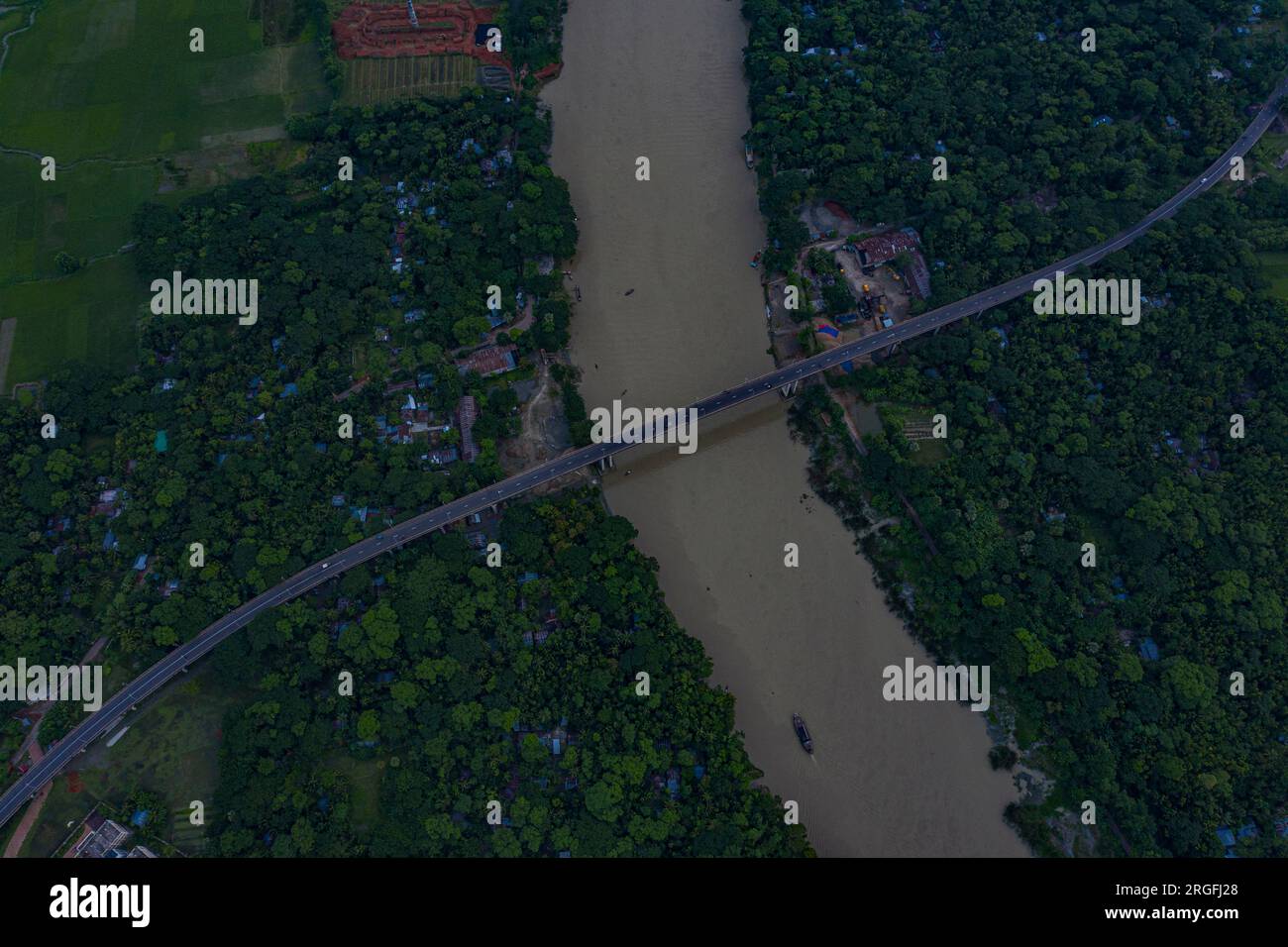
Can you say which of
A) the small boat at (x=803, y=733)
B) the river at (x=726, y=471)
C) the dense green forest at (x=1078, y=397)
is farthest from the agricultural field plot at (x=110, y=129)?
the small boat at (x=803, y=733)

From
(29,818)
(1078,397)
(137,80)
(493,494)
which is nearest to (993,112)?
(1078,397)

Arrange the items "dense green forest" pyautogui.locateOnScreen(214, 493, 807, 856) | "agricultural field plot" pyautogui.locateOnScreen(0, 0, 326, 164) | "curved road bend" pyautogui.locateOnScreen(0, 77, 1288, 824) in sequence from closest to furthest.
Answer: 1. "dense green forest" pyautogui.locateOnScreen(214, 493, 807, 856)
2. "curved road bend" pyautogui.locateOnScreen(0, 77, 1288, 824)
3. "agricultural field plot" pyautogui.locateOnScreen(0, 0, 326, 164)

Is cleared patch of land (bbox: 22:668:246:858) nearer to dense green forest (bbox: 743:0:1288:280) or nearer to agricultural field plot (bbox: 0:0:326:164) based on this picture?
agricultural field plot (bbox: 0:0:326:164)

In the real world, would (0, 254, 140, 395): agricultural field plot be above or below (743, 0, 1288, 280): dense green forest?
below

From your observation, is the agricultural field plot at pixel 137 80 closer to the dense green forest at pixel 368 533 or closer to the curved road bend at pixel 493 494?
the dense green forest at pixel 368 533

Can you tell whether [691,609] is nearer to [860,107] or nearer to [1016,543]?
[1016,543]

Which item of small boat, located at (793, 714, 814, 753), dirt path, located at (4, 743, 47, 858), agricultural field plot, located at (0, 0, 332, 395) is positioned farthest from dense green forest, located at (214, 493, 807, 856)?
agricultural field plot, located at (0, 0, 332, 395)

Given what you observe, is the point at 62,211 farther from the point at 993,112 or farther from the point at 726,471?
the point at 993,112
